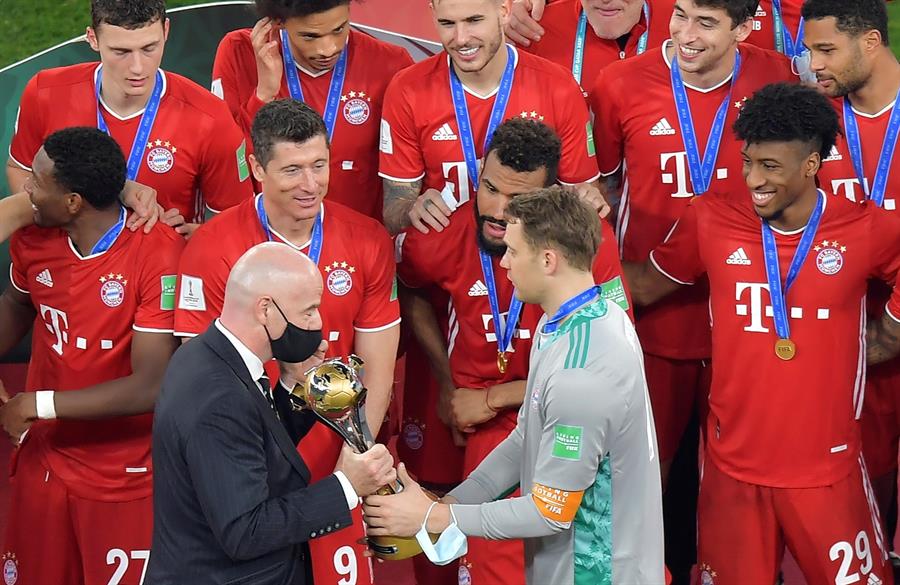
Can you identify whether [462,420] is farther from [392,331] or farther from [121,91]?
[121,91]

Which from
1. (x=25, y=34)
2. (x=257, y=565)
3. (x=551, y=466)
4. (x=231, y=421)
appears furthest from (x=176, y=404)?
(x=25, y=34)

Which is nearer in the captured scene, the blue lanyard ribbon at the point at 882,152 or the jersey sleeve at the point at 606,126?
Answer: the blue lanyard ribbon at the point at 882,152

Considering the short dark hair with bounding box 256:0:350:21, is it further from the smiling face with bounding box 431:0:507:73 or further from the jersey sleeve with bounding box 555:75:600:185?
the jersey sleeve with bounding box 555:75:600:185

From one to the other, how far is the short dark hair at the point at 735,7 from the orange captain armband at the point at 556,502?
7.39 ft

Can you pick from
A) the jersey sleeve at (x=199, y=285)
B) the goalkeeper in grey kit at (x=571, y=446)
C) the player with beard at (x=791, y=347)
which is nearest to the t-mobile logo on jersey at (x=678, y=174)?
the player with beard at (x=791, y=347)

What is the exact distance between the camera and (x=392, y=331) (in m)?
4.99

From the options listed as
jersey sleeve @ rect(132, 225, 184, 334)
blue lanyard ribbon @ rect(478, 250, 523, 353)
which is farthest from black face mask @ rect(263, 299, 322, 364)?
blue lanyard ribbon @ rect(478, 250, 523, 353)

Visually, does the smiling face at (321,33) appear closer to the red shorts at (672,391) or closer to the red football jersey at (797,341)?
the red football jersey at (797,341)

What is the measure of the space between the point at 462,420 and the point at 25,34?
4.89m

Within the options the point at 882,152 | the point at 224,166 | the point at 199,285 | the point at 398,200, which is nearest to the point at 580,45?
the point at 398,200

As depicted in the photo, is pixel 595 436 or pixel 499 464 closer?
pixel 595 436

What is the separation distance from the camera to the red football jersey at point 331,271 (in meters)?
4.75

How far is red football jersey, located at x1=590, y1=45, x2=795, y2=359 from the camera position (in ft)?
17.7

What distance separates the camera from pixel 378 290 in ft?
16.2
